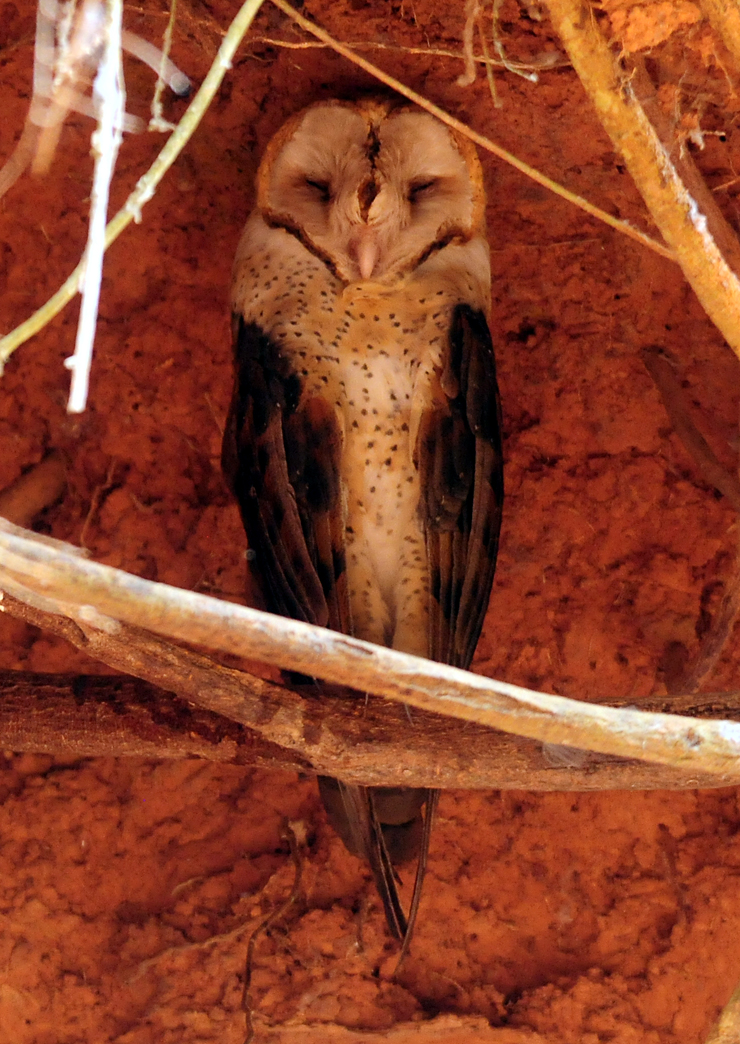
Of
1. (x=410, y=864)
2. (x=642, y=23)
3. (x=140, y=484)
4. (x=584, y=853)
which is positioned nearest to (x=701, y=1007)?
(x=584, y=853)

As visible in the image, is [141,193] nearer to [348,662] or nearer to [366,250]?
[348,662]

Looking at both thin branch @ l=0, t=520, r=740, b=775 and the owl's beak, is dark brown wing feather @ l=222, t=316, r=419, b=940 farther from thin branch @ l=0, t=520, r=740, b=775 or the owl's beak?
thin branch @ l=0, t=520, r=740, b=775

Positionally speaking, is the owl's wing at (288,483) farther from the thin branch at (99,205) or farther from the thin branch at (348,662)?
the thin branch at (99,205)

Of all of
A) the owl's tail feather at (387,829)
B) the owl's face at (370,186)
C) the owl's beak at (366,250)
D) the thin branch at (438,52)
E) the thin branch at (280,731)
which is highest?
the thin branch at (438,52)

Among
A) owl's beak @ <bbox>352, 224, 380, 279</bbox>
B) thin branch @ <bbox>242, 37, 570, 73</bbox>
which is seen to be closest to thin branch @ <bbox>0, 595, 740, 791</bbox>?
owl's beak @ <bbox>352, 224, 380, 279</bbox>

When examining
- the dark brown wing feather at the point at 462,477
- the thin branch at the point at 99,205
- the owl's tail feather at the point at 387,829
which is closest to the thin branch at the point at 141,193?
the thin branch at the point at 99,205

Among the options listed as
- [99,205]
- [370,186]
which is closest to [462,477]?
[370,186]
